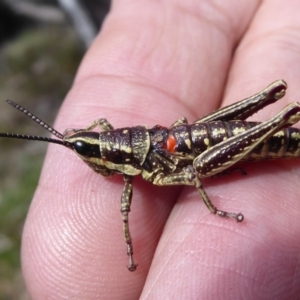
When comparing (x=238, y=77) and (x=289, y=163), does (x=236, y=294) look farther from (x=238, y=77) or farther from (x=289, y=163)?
(x=238, y=77)

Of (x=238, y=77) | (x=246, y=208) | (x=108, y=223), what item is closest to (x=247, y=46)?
(x=238, y=77)

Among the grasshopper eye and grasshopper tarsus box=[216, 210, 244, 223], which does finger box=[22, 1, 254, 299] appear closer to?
the grasshopper eye

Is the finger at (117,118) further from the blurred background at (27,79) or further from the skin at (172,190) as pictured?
the blurred background at (27,79)

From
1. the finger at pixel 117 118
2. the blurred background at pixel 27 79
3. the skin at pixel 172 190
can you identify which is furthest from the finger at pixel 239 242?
the blurred background at pixel 27 79

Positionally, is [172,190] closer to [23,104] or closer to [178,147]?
[178,147]

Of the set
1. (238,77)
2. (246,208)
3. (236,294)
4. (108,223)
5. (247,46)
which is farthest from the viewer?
(247,46)

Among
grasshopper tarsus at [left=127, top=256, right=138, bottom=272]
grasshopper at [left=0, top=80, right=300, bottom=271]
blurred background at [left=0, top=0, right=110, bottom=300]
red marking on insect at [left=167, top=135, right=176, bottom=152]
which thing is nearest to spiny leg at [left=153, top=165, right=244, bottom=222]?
grasshopper at [left=0, top=80, right=300, bottom=271]

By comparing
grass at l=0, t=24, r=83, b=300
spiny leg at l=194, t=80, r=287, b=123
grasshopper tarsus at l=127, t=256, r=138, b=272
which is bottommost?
grass at l=0, t=24, r=83, b=300
